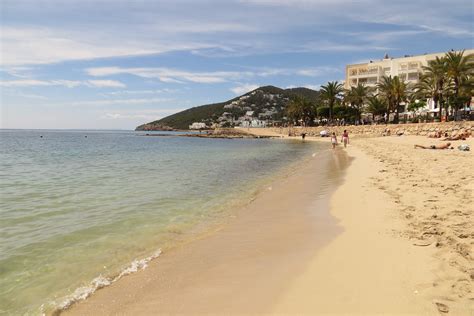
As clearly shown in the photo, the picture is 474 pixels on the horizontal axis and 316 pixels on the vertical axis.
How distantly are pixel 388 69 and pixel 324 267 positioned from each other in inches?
3298

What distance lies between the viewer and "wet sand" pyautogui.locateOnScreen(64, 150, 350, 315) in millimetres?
3762

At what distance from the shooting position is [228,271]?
466 centimetres

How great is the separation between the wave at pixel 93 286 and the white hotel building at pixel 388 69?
74.6 m

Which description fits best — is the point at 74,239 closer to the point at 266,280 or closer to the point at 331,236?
the point at 266,280

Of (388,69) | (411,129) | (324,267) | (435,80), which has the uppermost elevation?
(388,69)

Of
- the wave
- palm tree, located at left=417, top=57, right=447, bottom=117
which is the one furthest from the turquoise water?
palm tree, located at left=417, top=57, right=447, bottom=117

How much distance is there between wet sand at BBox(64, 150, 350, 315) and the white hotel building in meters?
72.0

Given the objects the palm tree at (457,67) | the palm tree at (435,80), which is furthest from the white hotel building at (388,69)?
the palm tree at (457,67)

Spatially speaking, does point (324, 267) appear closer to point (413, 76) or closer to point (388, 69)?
point (413, 76)

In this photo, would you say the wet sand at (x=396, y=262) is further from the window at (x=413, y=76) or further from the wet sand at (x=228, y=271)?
the window at (x=413, y=76)

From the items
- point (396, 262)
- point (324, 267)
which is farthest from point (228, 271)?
point (396, 262)

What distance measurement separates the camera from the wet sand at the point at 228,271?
3.76 meters

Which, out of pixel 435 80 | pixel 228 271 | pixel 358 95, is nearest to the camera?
pixel 228 271

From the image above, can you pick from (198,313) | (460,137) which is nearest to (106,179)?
(198,313)
